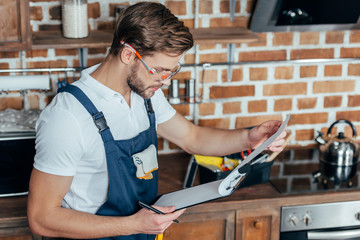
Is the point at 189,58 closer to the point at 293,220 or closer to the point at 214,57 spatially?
the point at 214,57

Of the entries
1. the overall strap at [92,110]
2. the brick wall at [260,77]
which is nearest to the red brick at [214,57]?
the brick wall at [260,77]

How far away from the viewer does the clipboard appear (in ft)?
5.87

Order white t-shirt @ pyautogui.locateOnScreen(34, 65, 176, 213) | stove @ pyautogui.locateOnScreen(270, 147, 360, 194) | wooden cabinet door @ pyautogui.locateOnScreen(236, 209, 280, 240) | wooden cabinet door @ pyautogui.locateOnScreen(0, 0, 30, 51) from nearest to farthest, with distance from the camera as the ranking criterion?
white t-shirt @ pyautogui.locateOnScreen(34, 65, 176, 213) < wooden cabinet door @ pyautogui.locateOnScreen(0, 0, 30, 51) < wooden cabinet door @ pyautogui.locateOnScreen(236, 209, 280, 240) < stove @ pyautogui.locateOnScreen(270, 147, 360, 194)

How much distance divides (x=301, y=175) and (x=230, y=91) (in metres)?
0.57

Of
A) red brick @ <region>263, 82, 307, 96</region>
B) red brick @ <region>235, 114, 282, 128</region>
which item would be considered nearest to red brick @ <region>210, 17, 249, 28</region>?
red brick @ <region>263, 82, 307, 96</region>

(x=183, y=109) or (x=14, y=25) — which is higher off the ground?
(x=14, y=25)

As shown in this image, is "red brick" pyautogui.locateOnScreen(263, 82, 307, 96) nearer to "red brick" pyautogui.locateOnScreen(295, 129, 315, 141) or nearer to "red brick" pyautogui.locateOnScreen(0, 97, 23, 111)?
"red brick" pyautogui.locateOnScreen(295, 129, 315, 141)

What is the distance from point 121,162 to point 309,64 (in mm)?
1374

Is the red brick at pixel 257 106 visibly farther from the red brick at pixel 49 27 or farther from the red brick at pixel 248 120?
the red brick at pixel 49 27

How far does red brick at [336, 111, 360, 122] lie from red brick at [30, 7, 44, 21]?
5.45 ft

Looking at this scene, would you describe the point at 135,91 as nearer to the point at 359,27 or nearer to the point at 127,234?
the point at 127,234

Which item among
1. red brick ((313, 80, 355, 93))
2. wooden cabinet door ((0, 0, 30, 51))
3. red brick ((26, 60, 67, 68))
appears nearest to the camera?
wooden cabinet door ((0, 0, 30, 51))

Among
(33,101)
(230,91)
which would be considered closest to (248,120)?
(230,91)

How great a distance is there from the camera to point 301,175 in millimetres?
2549
